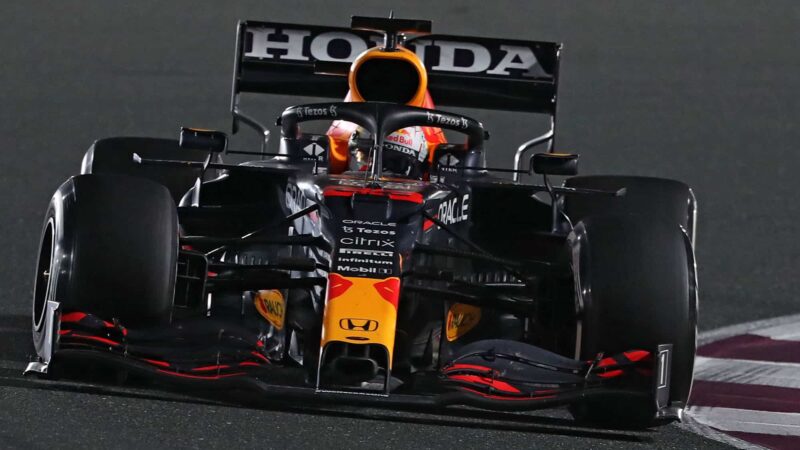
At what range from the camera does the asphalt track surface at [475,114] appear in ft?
20.5

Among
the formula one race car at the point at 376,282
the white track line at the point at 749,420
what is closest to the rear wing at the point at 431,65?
the formula one race car at the point at 376,282

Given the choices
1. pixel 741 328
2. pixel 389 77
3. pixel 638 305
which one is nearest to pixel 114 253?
pixel 638 305

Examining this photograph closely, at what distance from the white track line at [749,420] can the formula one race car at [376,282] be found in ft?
1.96

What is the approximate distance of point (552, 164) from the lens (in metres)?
7.48

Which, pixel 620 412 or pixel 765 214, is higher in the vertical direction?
pixel 765 214

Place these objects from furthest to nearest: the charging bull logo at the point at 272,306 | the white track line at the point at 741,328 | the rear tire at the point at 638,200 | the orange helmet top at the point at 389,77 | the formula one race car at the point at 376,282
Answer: the white track line at the point at 741,328
the orange helmet top at the point at 389,77
the rear tire at the point at 638,200
the charging bull logo at the point at 272,306
the formula one race car at the point at 376,282

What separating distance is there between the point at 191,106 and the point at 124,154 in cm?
636

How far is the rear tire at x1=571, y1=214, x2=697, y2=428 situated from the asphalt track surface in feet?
0.52

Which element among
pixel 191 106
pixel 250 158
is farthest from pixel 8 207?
pixel 191 106

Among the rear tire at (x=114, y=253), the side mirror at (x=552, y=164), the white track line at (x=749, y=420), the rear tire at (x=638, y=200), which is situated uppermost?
the side mirror at (x=552, y=164)

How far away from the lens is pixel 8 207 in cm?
1112

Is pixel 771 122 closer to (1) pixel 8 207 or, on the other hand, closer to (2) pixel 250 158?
(2) pixel 250 158

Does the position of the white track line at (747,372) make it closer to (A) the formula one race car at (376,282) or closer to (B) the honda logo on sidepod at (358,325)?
(A) the formula one race car at (376,282)

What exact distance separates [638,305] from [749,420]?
0.98m
